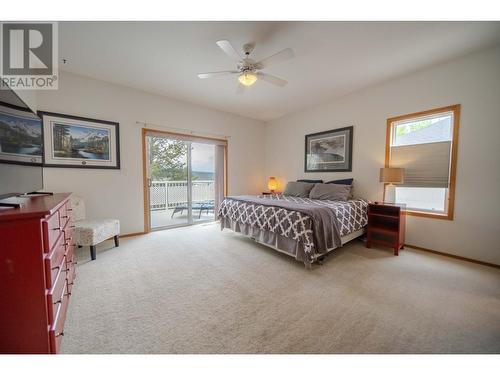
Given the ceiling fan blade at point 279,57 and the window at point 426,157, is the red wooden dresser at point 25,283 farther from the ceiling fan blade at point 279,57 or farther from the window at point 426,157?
the window at point 426,157

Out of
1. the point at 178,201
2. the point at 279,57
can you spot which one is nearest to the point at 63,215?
the point at 279,57

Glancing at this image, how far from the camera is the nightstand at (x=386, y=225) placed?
2590mm

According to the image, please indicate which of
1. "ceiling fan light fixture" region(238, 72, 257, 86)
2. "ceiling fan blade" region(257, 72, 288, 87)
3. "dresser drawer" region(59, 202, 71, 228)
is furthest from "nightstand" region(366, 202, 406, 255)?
"dresser drawer" region(59, 202, 71, 228)

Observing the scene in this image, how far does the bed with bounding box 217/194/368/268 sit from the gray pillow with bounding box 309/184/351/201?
0.31 meters

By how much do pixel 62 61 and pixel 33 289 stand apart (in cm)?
297

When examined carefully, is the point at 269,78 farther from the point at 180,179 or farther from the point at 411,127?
the point at 180,179

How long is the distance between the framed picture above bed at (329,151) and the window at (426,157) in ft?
2.13

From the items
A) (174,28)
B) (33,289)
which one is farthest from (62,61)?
(33,289)

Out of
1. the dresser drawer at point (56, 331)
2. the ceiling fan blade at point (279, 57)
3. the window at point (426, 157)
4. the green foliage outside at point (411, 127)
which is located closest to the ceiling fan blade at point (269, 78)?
the ceiling fan blade at point (279, 57)

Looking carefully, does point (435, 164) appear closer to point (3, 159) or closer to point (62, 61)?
point (3, 159)

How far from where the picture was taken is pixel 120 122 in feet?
10.5

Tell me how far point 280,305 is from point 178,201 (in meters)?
3.55

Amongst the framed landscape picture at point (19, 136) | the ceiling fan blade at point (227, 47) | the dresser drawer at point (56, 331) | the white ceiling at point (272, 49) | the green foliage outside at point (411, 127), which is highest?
the white ceiling at point (272, 49)

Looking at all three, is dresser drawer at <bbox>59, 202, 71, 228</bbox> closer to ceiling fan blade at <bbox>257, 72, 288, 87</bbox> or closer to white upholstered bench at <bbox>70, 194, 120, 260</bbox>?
white upholstered bench at <bbox>70, 194, 120, 260</bbox>
